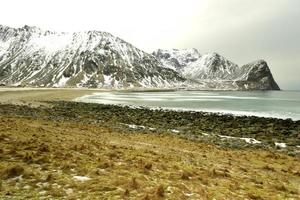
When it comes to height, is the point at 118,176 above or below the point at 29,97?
Answer: above

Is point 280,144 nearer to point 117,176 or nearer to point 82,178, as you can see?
point 117,176

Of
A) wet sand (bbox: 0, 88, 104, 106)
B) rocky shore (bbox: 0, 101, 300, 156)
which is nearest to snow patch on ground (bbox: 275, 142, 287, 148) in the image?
rocky shore (bbox: 0, 101, 300, 156)

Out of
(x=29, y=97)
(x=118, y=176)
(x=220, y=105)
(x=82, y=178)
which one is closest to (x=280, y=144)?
(x=118, y=176)

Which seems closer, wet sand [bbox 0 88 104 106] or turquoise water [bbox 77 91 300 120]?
wet sand [bbox 0 88 104 106]

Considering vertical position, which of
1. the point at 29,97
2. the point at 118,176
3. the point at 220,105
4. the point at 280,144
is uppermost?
the point at 118,176

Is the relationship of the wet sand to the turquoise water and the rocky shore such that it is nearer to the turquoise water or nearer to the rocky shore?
the turquoise water

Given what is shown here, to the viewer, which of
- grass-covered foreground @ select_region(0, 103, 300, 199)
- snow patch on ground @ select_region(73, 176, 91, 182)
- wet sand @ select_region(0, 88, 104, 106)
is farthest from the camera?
wet sand @ select_region(0, 88, 104, 106)

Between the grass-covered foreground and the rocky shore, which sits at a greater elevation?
the grass-covered foreground

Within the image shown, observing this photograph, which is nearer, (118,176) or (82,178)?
(82,178)

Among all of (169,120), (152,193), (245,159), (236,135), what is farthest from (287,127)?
(152,193)

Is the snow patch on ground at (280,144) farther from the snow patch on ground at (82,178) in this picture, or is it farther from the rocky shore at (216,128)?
the snow patch on ground at (82,178)

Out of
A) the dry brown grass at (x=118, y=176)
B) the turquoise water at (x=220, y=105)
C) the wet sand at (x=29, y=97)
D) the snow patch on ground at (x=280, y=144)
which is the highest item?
the dry brown grass at (x=118, y=176)

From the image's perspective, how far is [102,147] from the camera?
16.2 meters

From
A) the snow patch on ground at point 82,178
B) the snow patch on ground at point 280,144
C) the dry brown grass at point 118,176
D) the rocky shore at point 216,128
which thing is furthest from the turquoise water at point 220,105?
the snow patch on ground at point 82,178
